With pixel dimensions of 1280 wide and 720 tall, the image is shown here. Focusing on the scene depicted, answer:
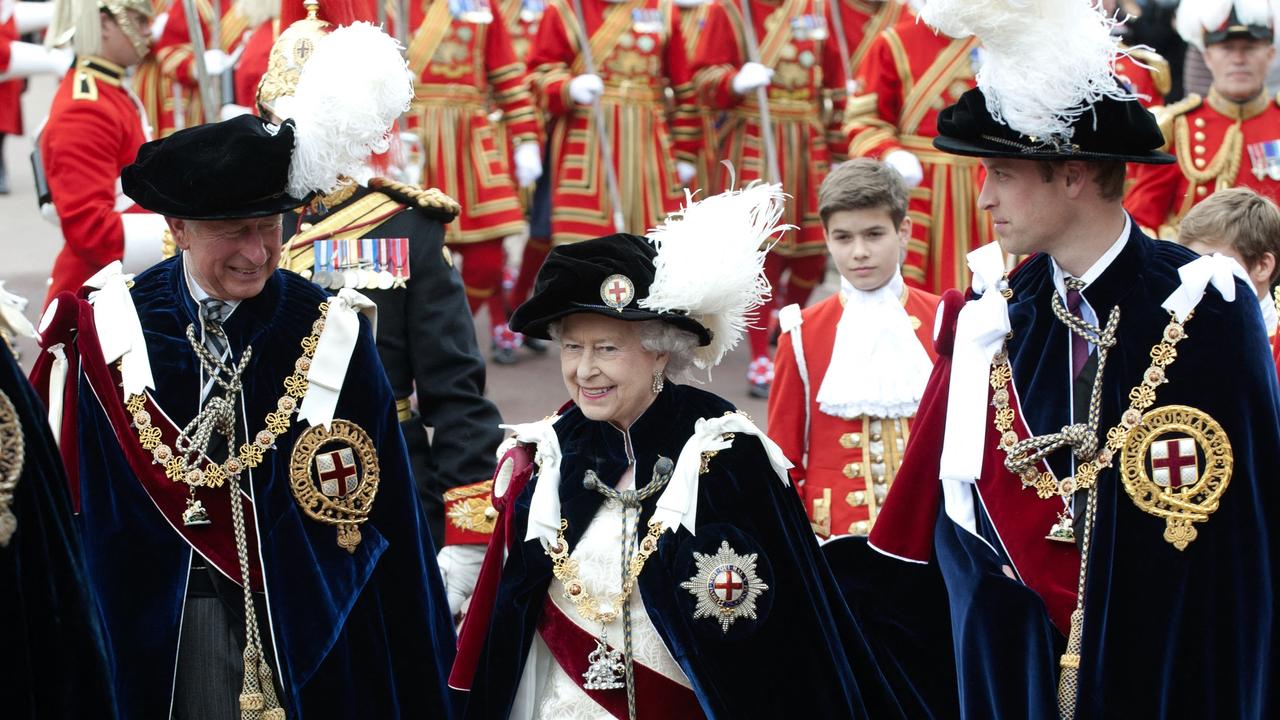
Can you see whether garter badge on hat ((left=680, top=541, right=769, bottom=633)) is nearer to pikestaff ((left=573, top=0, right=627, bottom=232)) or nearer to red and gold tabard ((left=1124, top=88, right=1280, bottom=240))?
red and gold tabard ((left=1124, top=88, right=1280, bottom=240))

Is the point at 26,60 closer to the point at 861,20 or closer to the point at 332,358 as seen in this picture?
the point at 861,20

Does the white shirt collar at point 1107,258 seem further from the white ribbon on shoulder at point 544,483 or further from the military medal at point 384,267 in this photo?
the military medal at point 384,267

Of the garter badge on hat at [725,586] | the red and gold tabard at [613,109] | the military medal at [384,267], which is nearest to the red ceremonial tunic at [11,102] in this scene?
the red and gold tabard at [613,109]

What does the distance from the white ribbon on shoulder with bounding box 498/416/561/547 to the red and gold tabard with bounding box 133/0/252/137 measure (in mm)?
7530

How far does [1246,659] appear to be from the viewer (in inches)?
135

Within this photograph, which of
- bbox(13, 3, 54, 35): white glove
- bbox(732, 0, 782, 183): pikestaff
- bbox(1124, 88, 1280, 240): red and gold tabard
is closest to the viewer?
bbox(1124, 88, 1280, 240): red and gold tabard

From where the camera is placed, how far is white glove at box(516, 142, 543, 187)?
31.7ft

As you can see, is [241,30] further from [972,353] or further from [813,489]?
[972,353]

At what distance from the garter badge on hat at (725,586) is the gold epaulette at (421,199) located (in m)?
1.66

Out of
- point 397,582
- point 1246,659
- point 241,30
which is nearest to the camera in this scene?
point 1246,659

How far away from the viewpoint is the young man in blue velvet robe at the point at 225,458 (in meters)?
3.73

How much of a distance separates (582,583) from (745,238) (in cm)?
79

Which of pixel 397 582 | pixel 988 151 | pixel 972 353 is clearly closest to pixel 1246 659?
pixel 972 353

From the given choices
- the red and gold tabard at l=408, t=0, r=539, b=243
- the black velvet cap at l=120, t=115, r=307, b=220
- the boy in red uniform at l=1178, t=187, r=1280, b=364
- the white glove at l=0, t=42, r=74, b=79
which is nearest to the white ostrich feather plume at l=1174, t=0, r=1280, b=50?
the boy in red uniform at l=1178, t=187, r=1280, b=364
